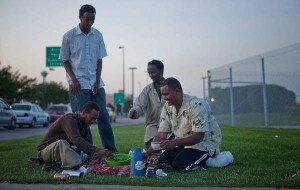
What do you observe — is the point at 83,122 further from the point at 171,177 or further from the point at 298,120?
the point at 298,120

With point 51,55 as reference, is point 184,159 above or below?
below

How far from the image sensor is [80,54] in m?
7.12

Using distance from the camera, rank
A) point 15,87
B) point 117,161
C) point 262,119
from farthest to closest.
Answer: point 15,87 < point 262,119 < point 117,161

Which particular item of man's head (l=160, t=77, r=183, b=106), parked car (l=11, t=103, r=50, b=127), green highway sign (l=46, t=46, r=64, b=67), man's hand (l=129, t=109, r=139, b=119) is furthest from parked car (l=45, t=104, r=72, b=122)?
man's head (l=160, t=77, r=183, b=106)

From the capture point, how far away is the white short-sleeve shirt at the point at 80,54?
7.08m

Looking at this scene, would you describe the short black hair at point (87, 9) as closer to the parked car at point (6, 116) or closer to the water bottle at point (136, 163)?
the water bottle at point (136, 163)

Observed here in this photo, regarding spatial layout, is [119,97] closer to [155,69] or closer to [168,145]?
[155,69]

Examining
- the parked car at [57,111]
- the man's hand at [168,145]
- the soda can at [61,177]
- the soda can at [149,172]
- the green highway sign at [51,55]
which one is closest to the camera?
the soda can at [61,177]

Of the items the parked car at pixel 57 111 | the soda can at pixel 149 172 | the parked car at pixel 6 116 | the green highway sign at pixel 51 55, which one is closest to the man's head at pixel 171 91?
the soda can at pixel 149 172

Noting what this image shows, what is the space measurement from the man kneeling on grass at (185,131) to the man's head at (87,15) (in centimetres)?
228

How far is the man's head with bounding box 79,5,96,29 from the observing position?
6793mm

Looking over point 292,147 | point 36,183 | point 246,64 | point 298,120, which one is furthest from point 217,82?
point 36,183

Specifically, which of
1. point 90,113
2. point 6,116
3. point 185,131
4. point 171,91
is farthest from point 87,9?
point 6,116

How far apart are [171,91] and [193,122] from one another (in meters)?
0.48
